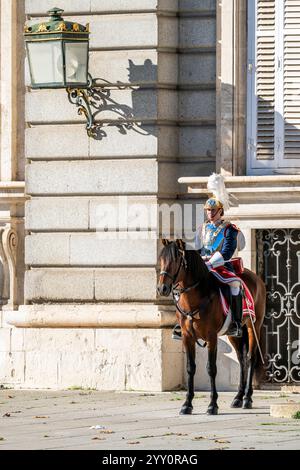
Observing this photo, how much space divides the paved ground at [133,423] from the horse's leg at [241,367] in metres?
0.13

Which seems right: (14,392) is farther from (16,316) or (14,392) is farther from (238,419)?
(238,419)

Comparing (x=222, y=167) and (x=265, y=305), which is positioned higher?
(x=222, y=167)

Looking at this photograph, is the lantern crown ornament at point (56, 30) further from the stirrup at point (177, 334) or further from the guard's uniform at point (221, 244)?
the stirrup at point (177, 334)

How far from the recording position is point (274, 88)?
2067 centimetres

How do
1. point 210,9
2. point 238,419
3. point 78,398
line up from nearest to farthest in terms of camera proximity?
point 238,419 → point 78,398 → point 210,9

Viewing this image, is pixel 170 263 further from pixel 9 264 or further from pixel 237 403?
pixel 9 264

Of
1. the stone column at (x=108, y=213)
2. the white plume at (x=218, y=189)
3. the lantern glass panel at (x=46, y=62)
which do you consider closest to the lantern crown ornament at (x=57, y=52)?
the lantern glass panel at (x=46, y=62)

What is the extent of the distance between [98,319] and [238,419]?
3874 mm

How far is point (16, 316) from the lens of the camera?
2102cm

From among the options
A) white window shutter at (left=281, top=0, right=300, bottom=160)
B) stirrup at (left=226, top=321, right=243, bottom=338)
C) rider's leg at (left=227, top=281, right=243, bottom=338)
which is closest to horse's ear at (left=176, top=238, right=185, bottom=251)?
rider's leg at (left=227, top=281, right=243, bottom=338)

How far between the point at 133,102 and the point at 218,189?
2.22 m

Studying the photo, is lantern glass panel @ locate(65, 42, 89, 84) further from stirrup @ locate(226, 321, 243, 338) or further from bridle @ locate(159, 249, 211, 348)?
stirrup @ locate(226, 321, 243, 338)

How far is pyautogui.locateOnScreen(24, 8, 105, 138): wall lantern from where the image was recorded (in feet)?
65.9

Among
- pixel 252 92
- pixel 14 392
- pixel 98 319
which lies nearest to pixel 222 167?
pixel 252 92
